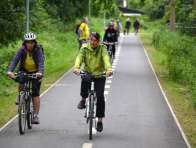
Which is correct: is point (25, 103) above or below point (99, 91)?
below

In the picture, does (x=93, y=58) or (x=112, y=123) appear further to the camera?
(x=112, y=123)

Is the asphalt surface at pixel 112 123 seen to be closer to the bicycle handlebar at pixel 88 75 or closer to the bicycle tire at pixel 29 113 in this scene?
the bicycle tire at pixel 29 113

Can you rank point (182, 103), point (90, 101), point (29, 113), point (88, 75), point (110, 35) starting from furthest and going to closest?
point (110, 35) → point (182, 103) → point (29, 113) → point (90, 101) → point (88, 75)

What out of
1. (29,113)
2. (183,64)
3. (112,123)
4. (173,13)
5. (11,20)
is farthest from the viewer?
(173,13)

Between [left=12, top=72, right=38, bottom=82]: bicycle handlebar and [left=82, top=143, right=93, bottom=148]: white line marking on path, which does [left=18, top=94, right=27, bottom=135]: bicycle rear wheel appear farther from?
[left=82, top=143, right=93, bottom=148]: white line marking on path

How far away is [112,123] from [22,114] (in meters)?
2.34

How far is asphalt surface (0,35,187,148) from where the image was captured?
11.3 m

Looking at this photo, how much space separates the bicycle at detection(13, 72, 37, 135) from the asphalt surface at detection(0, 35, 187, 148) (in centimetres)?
23

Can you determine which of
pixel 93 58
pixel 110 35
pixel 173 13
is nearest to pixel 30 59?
pixel 93 58

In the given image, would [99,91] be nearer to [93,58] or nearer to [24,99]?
[93,58]

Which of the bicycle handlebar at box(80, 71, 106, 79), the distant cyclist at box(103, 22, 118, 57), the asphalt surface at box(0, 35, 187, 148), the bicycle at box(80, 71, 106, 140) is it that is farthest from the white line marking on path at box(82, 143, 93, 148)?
the distant cyclist at box(103, 22, 118, 57)

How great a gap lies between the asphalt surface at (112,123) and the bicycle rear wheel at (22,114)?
0.17 metres

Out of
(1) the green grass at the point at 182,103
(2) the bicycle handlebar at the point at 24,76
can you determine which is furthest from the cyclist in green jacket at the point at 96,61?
(1) the green grass at the point at 182,103

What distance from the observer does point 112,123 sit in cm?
1362
